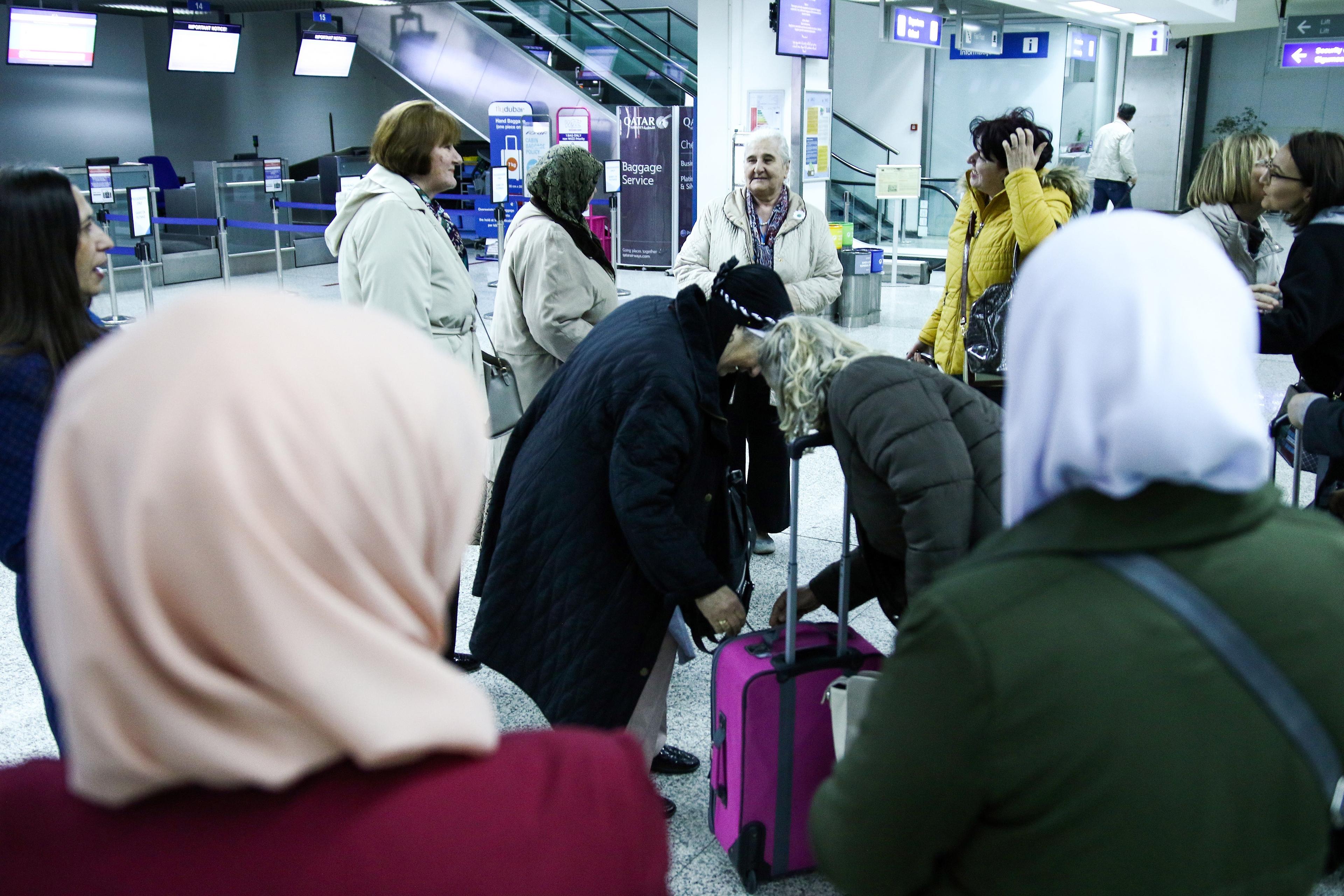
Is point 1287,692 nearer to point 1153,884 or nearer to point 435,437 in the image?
point 1153,884

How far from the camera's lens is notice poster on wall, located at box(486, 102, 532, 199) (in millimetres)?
11961

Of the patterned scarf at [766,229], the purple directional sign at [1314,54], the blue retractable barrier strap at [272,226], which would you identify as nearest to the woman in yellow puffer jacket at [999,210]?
the patterned scarf at [766,229]

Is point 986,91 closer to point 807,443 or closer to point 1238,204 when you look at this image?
point 1238,204

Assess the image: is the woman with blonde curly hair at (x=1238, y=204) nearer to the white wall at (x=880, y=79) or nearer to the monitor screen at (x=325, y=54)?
the white wall at (x=880, y=79)

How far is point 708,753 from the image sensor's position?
9.68 ft

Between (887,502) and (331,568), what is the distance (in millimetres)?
1573

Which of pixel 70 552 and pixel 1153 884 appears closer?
pixel 70 552

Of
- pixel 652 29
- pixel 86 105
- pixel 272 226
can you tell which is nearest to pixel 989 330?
pixel 272 226

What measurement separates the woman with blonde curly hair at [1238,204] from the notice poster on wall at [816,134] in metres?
5.13

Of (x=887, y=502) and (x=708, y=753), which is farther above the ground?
(x=887, y=502)

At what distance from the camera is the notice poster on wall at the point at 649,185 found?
11898mm

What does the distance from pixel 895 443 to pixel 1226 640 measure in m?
1.11

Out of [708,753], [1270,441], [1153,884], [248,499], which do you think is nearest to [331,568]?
[248,499]

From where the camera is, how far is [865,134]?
14.8m
